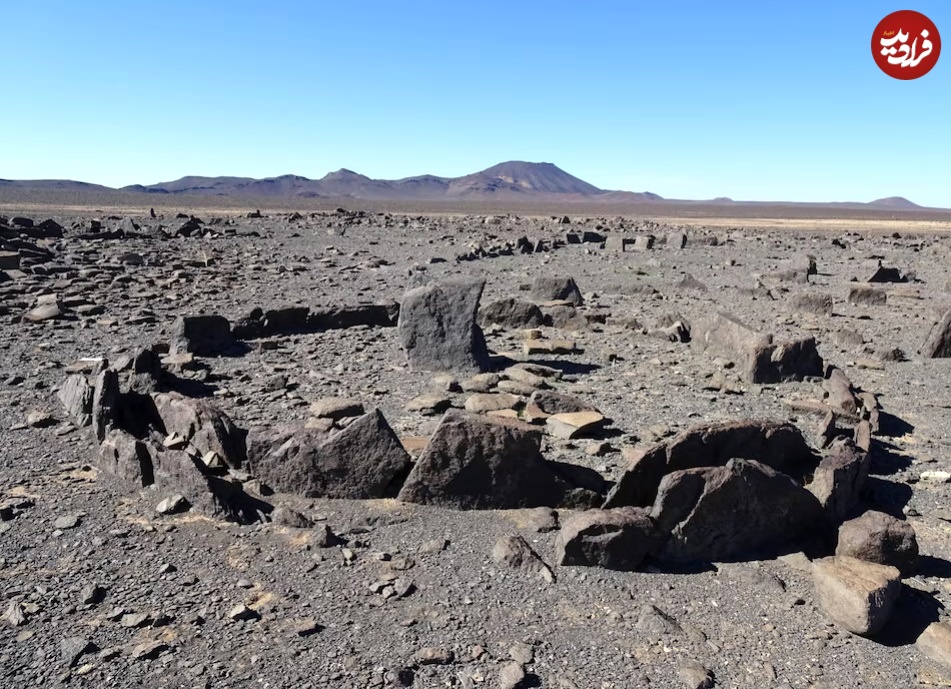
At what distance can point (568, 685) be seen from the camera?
141 inches

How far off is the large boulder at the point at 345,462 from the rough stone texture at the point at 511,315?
244 inches

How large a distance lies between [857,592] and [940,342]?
23.9 feet

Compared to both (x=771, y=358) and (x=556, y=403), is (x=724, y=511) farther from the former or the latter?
(x=771, y=358)

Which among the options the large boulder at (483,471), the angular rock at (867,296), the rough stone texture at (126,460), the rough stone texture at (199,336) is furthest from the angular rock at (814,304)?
the rough stone texture at (126,460)

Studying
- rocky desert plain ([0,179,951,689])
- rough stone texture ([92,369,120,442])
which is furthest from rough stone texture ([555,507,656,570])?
rough stone texture ([92,369,120,442])

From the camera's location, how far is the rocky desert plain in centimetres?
380

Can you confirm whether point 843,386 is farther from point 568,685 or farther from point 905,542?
point 568,685

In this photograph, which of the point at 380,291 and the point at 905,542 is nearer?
the point at 905,542

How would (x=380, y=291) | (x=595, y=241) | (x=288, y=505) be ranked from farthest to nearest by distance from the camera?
(x=595, y=241) < (x=380, y=291) < (x=288, y=505)

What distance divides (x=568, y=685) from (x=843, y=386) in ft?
18.1

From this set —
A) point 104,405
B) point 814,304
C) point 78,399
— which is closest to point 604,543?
point 104,405

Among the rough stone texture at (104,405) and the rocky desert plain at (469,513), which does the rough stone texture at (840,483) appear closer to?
the rocky desert plain at (469,513)

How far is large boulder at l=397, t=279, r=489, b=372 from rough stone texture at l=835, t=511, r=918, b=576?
15.5 feet

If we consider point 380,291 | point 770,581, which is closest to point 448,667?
point 770,581
